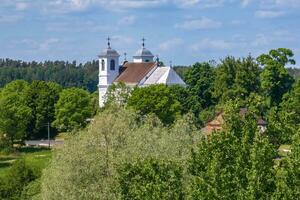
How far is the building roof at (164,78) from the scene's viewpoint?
329 ft

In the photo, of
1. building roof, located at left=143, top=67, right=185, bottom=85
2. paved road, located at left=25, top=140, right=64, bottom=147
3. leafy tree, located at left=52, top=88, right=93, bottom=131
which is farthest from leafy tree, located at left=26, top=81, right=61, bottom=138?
building roof, located at left=143, top=67, right=185, bottom=85

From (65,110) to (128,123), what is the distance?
152 ft

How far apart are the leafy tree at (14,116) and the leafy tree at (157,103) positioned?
37.2 ft

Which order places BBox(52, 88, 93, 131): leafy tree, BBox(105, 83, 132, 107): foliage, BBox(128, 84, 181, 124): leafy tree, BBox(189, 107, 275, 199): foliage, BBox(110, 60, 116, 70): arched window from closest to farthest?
BBox(189, 107, 275, 199): foliage → BBox(128, 84, 181, 124): leafy tree → BBox(105, 83, 132, 107): foliage → BBox(52, 88, 93, 131): leafy tree → BBox(110, 60, 116, 70): arched window

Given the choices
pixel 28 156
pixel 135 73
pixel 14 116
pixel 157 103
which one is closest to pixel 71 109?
pixel 14 116

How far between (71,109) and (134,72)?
18.4m

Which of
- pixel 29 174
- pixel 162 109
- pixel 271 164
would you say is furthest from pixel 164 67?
pixel 271 164

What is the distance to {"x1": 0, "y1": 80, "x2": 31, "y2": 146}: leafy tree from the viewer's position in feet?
253

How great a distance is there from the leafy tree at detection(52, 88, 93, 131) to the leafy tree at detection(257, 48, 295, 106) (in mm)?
19246

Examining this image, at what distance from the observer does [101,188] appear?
34250mm

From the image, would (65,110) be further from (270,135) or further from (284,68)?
(270,135)

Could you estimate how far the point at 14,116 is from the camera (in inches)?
3140

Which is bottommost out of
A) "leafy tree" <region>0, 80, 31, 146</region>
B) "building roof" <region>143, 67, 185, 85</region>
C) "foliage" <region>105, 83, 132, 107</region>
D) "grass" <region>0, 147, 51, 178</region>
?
"grass" <region>0, 147, 51, 178</region>

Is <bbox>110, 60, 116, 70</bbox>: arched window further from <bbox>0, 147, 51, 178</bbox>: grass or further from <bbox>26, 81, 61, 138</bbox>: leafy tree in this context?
<bbox>0, 147, 51, 178</bbox>: grass
